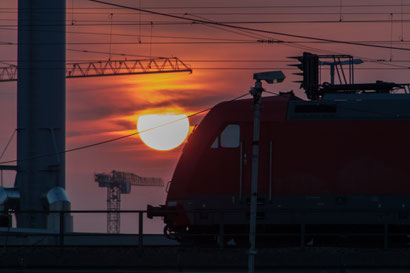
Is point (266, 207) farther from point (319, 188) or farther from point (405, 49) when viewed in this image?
point (405, 49)

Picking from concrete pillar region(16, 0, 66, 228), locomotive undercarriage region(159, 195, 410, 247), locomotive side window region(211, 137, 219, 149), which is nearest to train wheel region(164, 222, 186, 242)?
locomotive undercarriage region(159, 195, 410, 247)

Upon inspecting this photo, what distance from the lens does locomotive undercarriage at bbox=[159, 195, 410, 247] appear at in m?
29.4

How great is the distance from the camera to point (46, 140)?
5422 centimetres

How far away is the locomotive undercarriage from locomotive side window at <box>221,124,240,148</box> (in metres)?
1.79

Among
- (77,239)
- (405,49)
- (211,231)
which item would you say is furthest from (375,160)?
(77,239)

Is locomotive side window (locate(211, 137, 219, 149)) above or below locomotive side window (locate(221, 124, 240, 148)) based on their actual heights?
below

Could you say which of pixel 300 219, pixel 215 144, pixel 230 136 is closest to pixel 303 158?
pixel 300 219

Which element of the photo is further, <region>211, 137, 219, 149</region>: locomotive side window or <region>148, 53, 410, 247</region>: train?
<region>211, 137, 219, 149</region>: locomotive side window

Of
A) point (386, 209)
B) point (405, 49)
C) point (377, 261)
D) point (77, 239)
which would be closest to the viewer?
point (377, 261)

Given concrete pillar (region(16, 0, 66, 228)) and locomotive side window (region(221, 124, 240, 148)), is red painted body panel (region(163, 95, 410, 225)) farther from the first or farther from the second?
concrete pillar (region(16, 0, 66, 228))

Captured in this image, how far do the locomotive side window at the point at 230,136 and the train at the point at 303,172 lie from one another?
34mm

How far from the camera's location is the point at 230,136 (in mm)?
30312

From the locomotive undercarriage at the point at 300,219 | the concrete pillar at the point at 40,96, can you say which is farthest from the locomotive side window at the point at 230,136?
the concrete pillar at the point at 40,96

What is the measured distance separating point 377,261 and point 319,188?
4.95 metres
